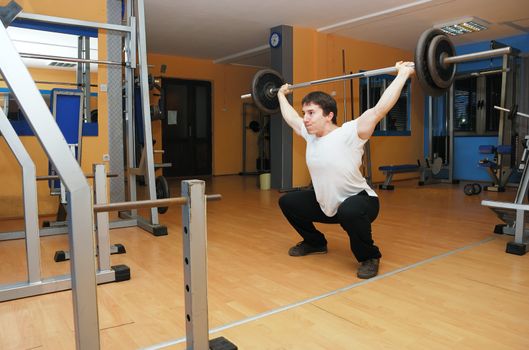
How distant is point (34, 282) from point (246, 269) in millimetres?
1044

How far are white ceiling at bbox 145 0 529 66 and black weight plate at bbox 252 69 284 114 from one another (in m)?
1.70

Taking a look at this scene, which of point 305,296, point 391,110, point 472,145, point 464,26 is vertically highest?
point 464,26

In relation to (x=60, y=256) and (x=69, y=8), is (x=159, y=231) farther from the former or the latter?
(x=69, y=8)

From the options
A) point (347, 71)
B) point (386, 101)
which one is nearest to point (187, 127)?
point (347, 71)

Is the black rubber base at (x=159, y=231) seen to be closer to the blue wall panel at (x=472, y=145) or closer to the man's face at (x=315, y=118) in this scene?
the man's face at (x=315, y=118)

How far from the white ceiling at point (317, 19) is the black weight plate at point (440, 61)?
261cm

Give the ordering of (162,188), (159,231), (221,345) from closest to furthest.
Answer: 1. (221,345)
2. (159,231)
3. (162,188)

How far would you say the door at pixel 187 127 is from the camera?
7.98 metres

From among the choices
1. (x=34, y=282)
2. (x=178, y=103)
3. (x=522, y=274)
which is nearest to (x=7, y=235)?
Result: (x=34, y=282)

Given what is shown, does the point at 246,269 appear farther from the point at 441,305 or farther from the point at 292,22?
the point at 292,22

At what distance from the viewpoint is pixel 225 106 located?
8.52 meters

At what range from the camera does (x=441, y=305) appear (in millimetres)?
1853

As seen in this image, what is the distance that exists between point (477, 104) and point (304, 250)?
5.37 m

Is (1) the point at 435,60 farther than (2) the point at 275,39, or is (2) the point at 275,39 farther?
(2) the point at 275,39
